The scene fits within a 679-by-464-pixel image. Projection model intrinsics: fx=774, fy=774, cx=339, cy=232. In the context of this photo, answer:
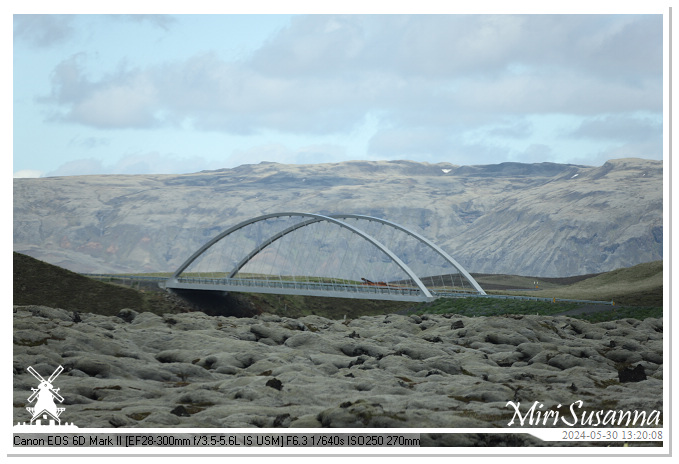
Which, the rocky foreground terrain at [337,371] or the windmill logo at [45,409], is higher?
the windmill logo at [45,409]

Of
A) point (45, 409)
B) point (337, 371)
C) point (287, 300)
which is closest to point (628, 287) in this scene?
point (287, 300)

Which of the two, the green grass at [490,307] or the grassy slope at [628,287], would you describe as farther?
the grassy slope at [628,287]

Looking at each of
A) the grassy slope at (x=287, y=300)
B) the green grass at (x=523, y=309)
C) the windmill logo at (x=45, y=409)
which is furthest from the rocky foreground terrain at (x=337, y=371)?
the grassy slope at (x=287, y=300)

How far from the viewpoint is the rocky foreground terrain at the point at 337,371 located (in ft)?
94.0

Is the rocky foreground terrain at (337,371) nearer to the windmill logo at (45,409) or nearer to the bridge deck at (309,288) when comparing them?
the windmill logo at (45,409)

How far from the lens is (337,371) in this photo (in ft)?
139

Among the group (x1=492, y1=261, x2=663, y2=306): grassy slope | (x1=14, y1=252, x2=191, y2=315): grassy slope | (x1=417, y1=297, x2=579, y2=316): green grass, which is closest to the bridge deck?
(x1=417, y1=297, x2=579, y2=316): green grass

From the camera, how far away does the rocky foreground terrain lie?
28.6 metres

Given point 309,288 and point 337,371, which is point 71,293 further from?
point 337,371
